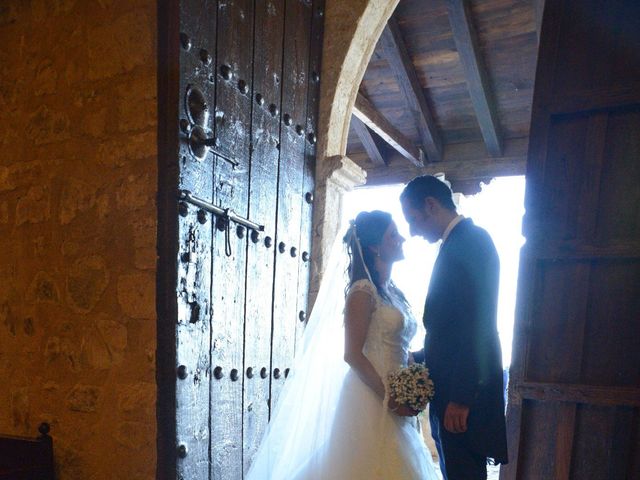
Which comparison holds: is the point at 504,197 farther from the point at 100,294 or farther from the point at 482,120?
the point at 100,294

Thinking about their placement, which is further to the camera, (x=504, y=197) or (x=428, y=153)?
(x=504, y=197)

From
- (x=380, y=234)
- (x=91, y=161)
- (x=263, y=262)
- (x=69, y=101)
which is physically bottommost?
(x=263, y=262)

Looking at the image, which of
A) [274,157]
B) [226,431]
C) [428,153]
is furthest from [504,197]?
[226,431]

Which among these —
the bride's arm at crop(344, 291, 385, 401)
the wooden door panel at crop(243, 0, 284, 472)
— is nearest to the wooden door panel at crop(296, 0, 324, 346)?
the wooden door panel at crop(243, 0, 284, 472)

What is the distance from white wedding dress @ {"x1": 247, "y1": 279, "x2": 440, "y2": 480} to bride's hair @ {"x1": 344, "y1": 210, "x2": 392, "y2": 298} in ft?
0.28

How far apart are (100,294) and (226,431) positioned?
0.75 m

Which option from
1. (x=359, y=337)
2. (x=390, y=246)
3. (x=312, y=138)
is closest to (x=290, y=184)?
(x=312, y=138)

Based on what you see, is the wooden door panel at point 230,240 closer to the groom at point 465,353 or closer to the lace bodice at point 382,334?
the lace bodice at point 382,334

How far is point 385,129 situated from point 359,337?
135 inches

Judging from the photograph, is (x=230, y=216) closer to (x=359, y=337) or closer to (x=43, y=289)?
(x=359, y=337)

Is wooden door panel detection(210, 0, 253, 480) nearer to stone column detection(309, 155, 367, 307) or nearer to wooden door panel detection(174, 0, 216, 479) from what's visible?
wooden door panel detection(174, 0, 216, 479)

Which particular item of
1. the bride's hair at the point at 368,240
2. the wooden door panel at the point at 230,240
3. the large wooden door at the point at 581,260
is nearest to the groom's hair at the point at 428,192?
the bride's hair at the point at 368,240

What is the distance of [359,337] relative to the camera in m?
1.93

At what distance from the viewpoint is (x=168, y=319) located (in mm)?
1801
